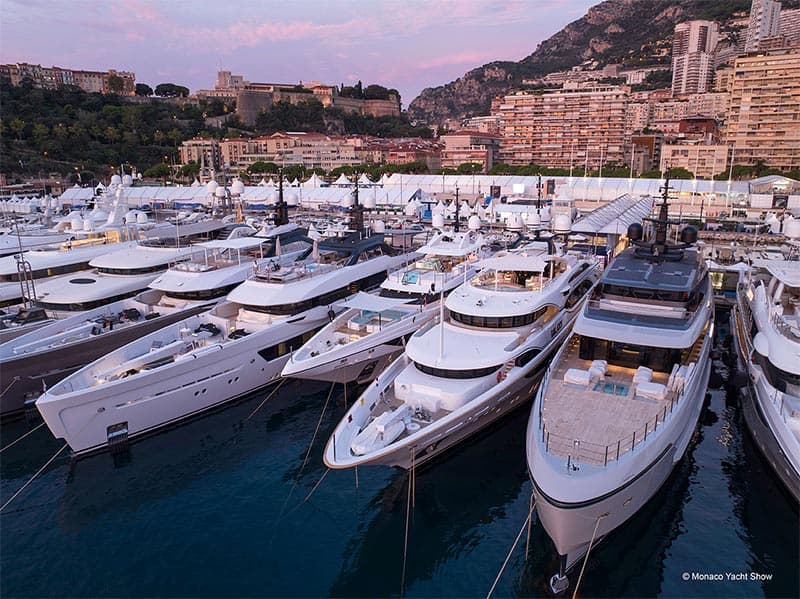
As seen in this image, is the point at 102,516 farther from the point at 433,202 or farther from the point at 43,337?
the point at 433,202

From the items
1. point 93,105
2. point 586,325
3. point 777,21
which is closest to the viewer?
point 586,325

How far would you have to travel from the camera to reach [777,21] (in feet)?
598

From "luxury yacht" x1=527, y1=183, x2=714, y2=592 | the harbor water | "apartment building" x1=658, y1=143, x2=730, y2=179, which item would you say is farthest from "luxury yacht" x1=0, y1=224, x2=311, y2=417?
"apartment building" x1=658, y1=143, x2=730, y2=179

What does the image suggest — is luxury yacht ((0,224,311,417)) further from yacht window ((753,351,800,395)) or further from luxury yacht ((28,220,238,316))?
yacht window ((753,351,800,395))

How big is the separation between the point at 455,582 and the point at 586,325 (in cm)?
769

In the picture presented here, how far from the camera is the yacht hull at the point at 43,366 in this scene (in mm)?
17328

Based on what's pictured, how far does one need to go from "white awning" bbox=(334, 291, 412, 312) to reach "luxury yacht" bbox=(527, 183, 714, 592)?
254 inches

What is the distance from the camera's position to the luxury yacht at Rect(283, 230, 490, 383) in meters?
17.5

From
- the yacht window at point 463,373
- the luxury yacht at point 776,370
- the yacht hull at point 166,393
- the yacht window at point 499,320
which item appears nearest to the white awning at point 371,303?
the yacht hull at point 166,393

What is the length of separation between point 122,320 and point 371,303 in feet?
32.8

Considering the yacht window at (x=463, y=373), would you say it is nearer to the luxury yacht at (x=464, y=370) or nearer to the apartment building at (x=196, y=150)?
the luxury yacht at (x=464, y=370)

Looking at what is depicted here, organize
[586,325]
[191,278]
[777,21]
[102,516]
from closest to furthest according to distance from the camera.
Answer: [102,516] → [586,325] → [191,278] → [777,21]

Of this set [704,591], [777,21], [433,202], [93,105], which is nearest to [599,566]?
[704,591]

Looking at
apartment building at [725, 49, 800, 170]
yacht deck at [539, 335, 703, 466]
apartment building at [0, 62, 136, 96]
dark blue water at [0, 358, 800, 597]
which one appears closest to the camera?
dark blue water at [0, 358, 800, 597]
